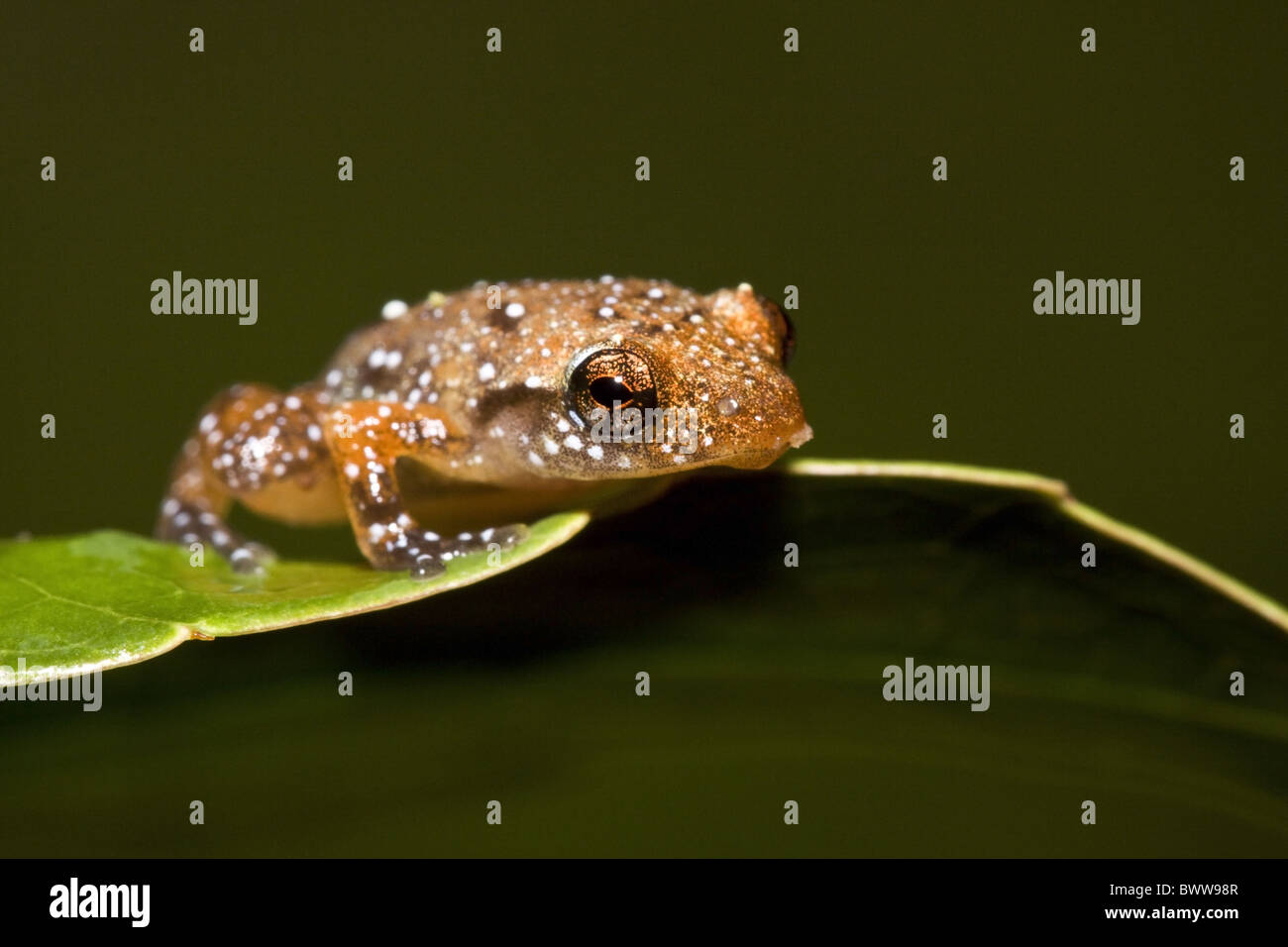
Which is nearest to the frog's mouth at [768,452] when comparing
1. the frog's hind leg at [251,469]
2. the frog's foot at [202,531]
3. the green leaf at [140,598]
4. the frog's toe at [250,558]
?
the green leaf at [140,598]

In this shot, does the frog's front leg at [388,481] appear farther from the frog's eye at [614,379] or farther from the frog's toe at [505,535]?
the frog's eye at [614,379]

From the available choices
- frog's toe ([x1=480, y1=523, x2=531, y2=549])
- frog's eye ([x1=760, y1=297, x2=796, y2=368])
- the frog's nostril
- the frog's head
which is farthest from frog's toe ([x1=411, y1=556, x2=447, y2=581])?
frog's eye ([x1=760, y1=297, x2=796, y2=368])

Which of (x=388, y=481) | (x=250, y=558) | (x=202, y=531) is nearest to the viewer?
(x=250, y=558)

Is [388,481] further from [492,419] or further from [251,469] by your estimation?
[251,469]

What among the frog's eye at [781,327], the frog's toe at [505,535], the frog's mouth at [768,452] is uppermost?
the frog's eye at [781,327]

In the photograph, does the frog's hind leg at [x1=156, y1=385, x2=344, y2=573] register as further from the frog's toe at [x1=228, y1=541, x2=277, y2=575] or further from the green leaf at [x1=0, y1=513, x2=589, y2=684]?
the green leaf at [x1=0, y1=513, x2=589, y2=684]

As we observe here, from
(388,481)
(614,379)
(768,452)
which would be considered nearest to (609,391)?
(614,379)

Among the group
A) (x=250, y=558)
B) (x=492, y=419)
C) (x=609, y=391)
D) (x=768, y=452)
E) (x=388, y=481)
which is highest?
(x=609, y=391)
